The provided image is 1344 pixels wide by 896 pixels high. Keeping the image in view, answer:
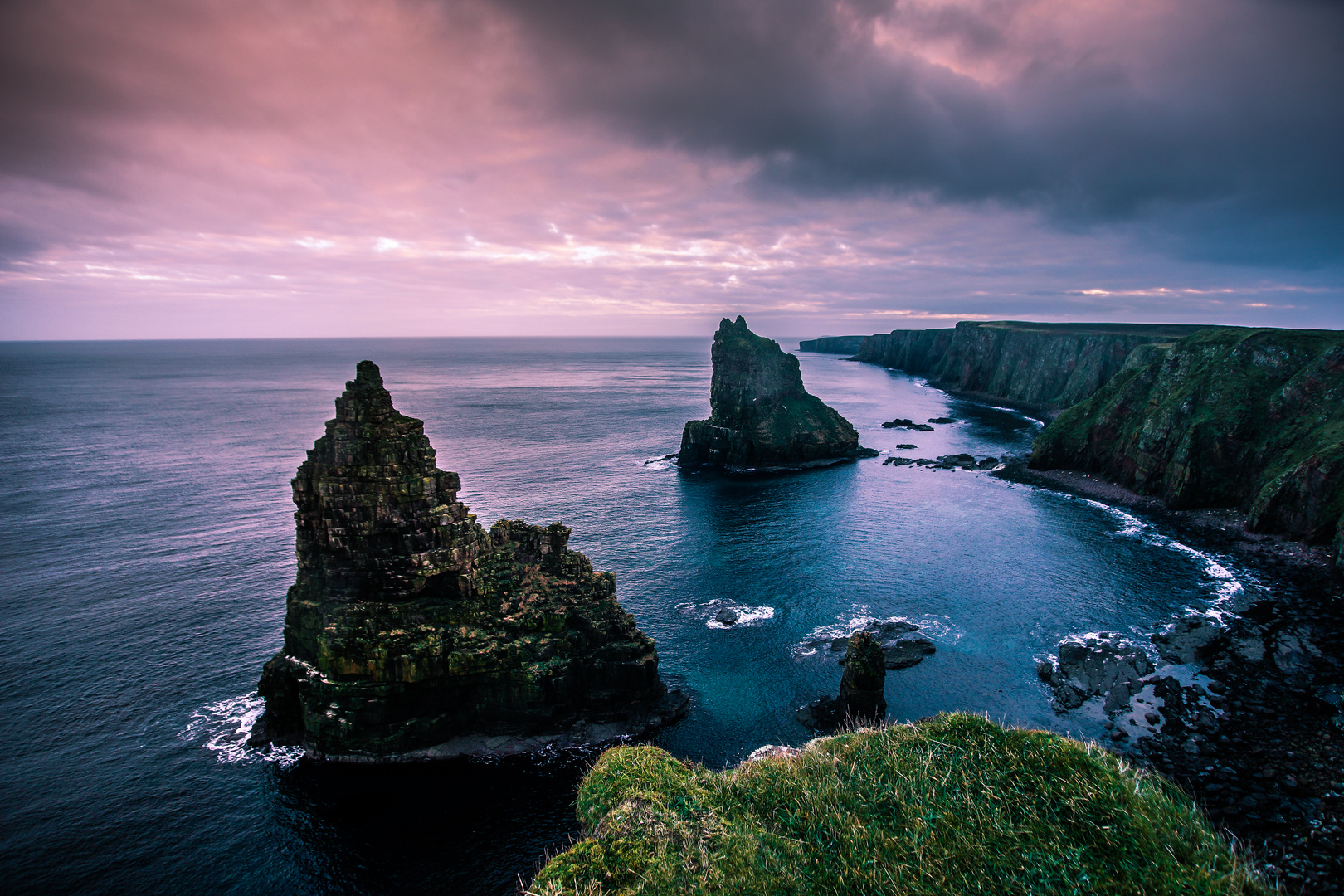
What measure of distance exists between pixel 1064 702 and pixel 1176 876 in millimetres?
30315

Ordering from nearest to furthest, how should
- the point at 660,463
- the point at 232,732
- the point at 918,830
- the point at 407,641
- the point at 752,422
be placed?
the point at 918,830
the point at 407,641
the point at 232,732
the point at 752,422
the point at 660,463

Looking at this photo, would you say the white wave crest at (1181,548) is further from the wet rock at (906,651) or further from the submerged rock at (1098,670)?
the wet rock at (906,651)

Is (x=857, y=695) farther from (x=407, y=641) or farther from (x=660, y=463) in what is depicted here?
(x=660, y=463)

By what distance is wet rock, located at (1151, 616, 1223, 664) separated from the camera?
4900cm

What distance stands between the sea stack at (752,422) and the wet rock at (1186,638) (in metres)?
69.4

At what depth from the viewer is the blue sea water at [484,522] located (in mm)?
32562

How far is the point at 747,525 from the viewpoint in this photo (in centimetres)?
8431

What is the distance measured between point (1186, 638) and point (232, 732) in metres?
76.0

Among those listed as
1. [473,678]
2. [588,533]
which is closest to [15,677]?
[473,678]

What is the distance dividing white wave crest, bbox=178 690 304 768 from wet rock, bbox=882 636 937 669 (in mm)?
44315

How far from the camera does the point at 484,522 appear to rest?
8038 cm

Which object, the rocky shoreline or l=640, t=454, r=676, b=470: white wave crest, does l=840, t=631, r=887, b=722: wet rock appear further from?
l=640, t=454, r=676, b=470: white wave crest

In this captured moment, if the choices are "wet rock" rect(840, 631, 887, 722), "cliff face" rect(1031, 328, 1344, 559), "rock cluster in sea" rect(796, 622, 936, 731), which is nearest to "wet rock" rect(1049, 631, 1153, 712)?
"wet rock" rect(840, 631, 887, 722)

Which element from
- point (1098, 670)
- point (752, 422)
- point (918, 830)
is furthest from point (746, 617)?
point (752, 422)
